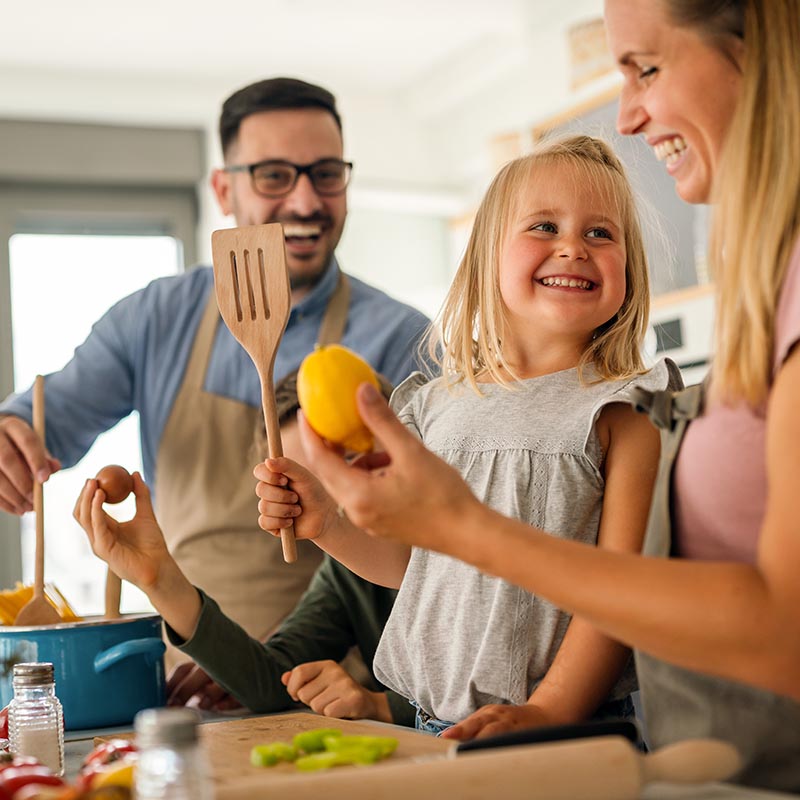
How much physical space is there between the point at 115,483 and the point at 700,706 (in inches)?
30.1

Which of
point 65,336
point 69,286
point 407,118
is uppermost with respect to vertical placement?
point 407,118

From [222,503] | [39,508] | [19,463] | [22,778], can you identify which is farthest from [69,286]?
[22,778]

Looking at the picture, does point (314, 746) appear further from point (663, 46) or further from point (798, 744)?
point (663, 46)

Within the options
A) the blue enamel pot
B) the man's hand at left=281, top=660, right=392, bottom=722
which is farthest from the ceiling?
the man's hand at left=281, top=660, right=392, bottom=722

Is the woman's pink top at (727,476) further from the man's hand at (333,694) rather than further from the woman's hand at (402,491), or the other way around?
the man's hand at (333,694)

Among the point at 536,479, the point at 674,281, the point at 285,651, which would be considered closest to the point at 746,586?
the point at 536,479

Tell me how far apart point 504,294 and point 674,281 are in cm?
179

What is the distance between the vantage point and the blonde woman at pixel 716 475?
27.1 inches

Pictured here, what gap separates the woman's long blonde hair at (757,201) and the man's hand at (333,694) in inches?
22.8

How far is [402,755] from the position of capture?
0.87 meters

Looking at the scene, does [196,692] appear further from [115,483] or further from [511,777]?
[511,777]

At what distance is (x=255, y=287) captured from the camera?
3.89 feet

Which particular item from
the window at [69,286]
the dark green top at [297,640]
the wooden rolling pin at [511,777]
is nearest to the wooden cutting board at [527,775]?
the wooden rolling pin at [511,777]

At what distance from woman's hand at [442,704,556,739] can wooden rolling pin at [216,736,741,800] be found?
0.76 ft
